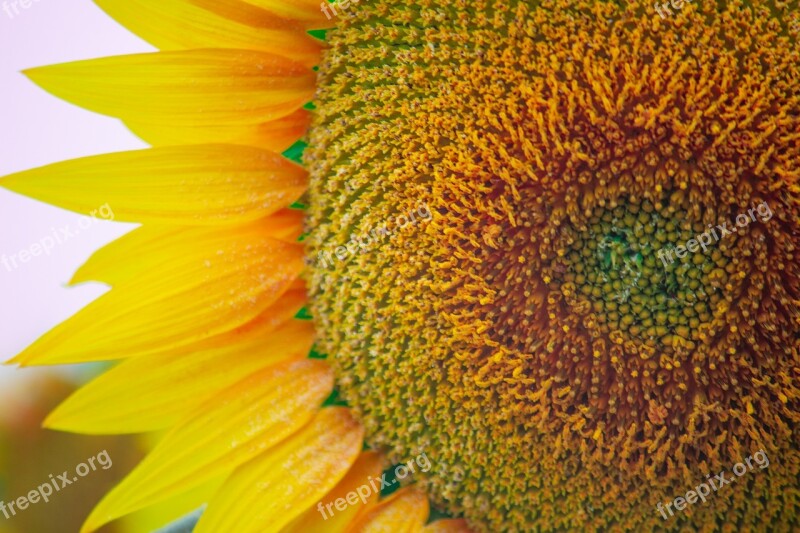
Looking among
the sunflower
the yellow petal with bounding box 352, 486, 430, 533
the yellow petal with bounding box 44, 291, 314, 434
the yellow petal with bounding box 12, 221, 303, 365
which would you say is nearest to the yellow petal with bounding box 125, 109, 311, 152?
the sunflower

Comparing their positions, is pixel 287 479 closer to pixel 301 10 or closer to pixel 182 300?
pixel 182 300

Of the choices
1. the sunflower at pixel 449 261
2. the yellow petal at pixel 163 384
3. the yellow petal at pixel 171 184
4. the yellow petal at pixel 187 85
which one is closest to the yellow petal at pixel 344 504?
the sunflower at pixel 449 261

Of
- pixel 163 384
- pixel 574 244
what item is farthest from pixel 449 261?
pixel 163 384

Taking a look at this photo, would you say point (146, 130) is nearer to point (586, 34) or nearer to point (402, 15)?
point (402, 15)

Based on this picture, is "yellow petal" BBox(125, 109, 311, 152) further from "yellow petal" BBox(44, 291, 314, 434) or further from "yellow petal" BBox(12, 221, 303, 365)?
"yellow petal" BBox(44, 291, 314, 434)

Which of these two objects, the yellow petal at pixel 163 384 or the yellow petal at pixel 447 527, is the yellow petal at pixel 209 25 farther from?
the yellow petal at pixel 447 527

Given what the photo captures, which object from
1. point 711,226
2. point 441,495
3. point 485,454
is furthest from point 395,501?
point 711,226
